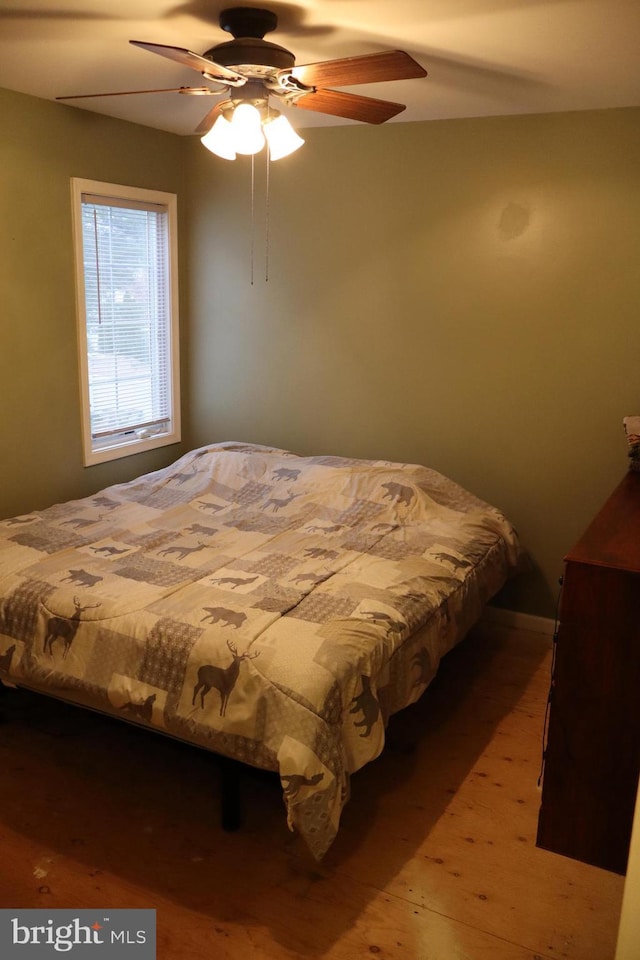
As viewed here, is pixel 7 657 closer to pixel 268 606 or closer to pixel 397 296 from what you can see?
pixel 268 606

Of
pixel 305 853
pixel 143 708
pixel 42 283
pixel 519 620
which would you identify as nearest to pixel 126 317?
pixel 42 283

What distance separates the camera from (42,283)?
3.54 m

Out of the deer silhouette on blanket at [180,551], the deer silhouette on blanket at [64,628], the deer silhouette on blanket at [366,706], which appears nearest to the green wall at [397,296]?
the deer silhouette on blanket at [180,551]

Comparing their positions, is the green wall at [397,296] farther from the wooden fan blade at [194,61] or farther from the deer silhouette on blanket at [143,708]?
the deer silhouette on blanket at [143,708]

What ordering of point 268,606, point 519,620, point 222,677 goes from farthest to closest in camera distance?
1. point 519,620
2. point 268,606
3. point 222,677

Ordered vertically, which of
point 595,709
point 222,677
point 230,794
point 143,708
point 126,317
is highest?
point 126,317

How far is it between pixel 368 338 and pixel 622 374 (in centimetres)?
125

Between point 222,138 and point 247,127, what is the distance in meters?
0.11

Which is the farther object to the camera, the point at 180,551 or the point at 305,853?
the point at 180,551

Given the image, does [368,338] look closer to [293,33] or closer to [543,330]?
[543,330]

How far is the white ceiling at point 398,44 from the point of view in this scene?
85.4 inches

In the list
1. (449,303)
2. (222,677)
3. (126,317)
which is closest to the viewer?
(222,677)

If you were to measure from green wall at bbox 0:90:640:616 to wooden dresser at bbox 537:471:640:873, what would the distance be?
5.64 feet

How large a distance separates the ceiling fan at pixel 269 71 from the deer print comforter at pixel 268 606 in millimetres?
1499
